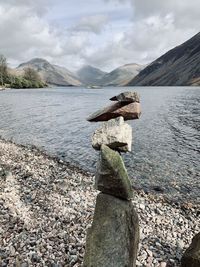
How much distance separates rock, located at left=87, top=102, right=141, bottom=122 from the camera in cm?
1634

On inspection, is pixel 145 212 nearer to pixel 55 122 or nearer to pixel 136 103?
pixel 136 103

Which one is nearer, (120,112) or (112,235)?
(112,235)

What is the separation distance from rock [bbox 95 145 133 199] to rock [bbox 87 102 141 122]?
11.9 ft

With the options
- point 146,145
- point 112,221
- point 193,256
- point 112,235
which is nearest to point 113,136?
point 112,221

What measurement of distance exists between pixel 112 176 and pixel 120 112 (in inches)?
171

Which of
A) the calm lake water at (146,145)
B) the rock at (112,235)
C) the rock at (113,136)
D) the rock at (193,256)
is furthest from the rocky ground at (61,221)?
the rock at (113,136)

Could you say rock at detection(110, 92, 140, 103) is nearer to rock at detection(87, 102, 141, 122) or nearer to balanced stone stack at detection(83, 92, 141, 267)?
rock at detection(87, 102, 141, 122)

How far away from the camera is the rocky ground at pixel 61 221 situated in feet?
50.6

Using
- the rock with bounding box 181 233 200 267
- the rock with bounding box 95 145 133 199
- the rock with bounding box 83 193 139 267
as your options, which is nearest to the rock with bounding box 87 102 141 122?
the rock with bounding box 95 145 133 199

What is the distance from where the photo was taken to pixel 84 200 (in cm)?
2198

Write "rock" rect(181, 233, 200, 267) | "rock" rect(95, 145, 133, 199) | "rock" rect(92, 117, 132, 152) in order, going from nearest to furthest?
"rock" rect(95, 145, 133, 199) → "rock" rect(181, 233, 200, 267) → "rock" rect(92, 117, 132, 152)

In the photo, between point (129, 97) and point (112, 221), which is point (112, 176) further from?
point (129, 97)

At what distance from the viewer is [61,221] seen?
18547mm

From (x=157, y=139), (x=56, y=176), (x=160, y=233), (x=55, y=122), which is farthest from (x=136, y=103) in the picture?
(x=55, y=122)
